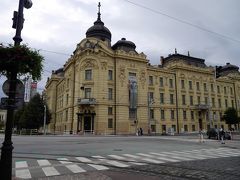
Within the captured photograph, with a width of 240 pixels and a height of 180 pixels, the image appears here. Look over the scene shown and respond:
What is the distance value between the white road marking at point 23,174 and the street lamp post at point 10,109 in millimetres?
1735

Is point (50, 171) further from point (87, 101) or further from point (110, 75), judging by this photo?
point (110, 75)

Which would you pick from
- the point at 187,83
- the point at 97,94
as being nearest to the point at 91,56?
the point at 97,94

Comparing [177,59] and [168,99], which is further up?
[177,59]

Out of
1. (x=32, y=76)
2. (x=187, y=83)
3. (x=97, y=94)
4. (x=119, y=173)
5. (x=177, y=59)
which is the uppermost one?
(x=177, y=59)

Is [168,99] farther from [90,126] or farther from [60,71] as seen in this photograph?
[60,71]

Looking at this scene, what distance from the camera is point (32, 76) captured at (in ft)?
25.1

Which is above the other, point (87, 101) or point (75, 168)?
point (87, 101)

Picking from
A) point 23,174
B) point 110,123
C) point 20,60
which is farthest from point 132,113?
point 20,60

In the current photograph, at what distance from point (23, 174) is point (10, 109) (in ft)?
9.64

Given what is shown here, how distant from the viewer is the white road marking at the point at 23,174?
28.2ft

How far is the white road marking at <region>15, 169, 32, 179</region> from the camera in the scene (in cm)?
860

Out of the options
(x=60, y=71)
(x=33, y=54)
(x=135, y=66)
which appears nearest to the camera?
(x=33, y=54)

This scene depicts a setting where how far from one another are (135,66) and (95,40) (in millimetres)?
10211

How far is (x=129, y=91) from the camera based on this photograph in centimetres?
5300
